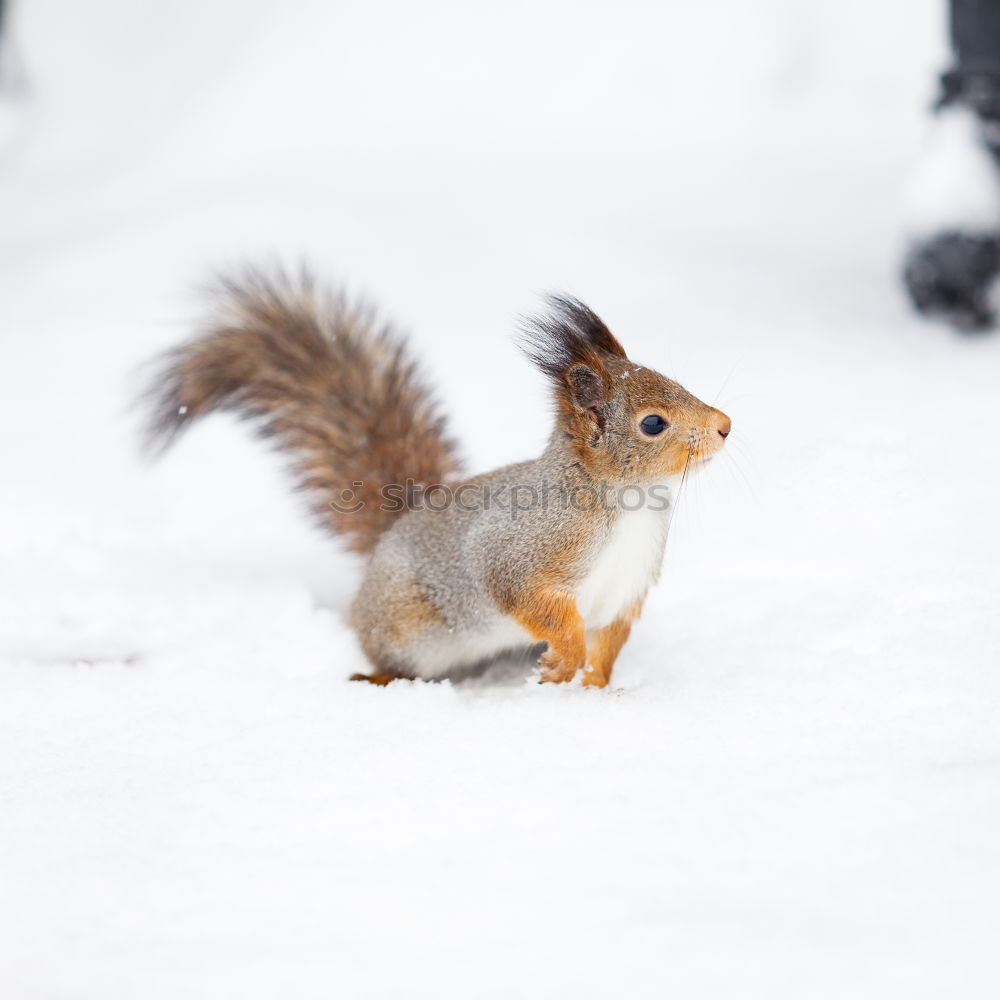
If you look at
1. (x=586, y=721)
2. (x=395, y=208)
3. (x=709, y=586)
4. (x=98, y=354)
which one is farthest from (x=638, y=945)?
(x=395, y=208)

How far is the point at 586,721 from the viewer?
1.59 metres

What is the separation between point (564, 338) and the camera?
5.76 feet

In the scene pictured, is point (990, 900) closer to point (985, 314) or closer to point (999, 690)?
point (999, 690)

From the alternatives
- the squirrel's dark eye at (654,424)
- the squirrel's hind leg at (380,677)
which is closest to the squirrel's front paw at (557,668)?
the squirrel's hind leg at (380,677)

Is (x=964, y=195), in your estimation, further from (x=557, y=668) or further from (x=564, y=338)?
(x=557, y=668)

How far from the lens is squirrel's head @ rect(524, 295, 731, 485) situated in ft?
5.67

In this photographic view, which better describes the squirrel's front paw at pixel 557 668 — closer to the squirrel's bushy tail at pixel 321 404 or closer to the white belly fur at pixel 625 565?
the white belly fur at pixel 625 565

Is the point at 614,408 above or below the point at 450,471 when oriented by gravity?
below

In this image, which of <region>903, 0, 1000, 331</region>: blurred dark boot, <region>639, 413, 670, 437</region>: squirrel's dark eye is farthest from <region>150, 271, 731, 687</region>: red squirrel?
<region>903, 0, 1000, 331</region>: blurred dark boot

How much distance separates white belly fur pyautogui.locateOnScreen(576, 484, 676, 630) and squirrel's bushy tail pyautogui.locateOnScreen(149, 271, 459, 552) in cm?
56

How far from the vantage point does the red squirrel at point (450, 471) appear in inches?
69.7

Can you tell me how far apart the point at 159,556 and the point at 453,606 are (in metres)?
0.78

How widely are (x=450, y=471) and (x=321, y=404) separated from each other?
29cm

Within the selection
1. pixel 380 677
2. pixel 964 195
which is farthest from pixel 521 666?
pixel 964 195
